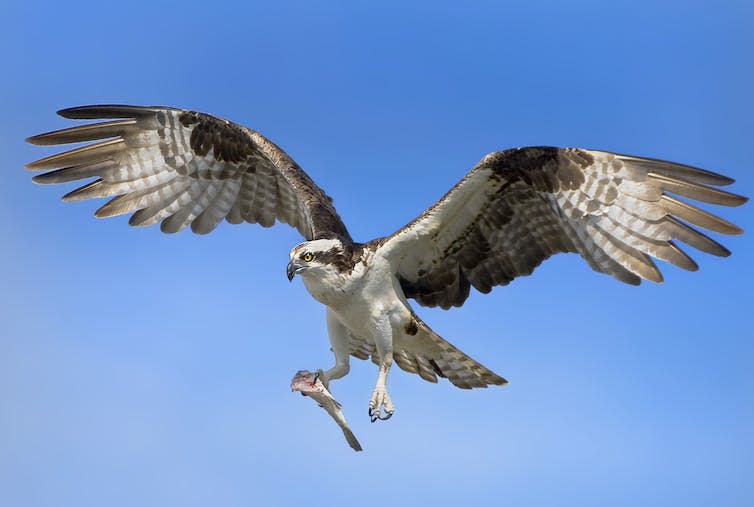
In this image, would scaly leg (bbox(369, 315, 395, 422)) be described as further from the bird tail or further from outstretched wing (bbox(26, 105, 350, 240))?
outstretched wing (bbox(26, 105, 350, 240))

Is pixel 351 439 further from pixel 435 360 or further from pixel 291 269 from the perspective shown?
pixel 291 269

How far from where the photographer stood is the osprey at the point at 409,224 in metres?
10.9

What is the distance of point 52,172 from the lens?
42.3 ft

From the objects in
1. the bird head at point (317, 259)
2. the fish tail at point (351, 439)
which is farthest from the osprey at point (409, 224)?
the fish tail at point (351, 439)

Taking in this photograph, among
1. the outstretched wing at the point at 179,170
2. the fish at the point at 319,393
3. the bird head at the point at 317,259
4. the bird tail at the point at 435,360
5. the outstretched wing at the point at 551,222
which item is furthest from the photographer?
the outstretched wing at the point at 179,170

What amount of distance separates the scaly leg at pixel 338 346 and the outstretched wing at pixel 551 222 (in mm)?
889

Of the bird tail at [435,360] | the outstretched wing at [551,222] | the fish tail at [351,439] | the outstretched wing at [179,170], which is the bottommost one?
the fish tail at [351,439]

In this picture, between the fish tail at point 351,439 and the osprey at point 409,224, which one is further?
the fish tail at point 351,439

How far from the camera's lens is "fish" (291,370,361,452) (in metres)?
11.2

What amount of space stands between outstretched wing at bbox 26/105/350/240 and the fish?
243 cm

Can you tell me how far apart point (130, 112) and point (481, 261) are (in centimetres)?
476

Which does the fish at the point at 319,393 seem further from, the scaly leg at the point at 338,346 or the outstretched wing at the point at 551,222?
the outstretched wing at the point at 551,222

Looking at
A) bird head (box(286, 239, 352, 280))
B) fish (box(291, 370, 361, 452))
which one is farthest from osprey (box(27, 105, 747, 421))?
fish (box(291, 370, 361, 452))

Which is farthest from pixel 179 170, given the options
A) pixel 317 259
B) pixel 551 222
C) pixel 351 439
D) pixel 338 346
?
pixel 551 222
